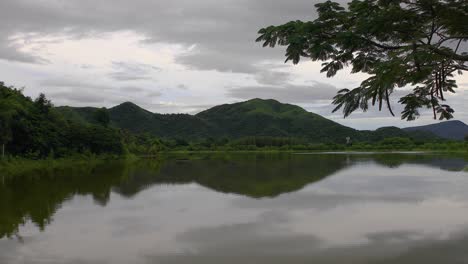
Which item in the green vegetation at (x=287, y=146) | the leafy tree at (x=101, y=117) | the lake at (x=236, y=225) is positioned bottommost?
the lake at (x=236, y=225)

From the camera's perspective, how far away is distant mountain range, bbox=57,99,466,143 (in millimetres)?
153000

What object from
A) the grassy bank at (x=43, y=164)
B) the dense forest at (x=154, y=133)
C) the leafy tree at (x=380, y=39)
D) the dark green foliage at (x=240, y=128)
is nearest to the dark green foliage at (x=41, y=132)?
the dense forest at (x=154, y=133)

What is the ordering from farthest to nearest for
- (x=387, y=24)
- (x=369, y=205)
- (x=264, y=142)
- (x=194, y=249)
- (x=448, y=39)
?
(x=264, y=142) < (x=369, y=205) < (x=194, y=249) < (x=448, y=39) < (x=387, y=24)

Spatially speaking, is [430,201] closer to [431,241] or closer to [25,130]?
[431,241]

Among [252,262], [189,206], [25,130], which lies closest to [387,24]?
[252,262]

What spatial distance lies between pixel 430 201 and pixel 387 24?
12373mm

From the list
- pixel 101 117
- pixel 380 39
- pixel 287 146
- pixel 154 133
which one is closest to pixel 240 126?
pixel 154 133

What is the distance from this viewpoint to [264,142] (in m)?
130

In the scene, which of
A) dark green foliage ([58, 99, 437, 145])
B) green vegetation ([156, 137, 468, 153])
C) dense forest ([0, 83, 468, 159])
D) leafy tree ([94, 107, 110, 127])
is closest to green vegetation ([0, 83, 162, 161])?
dense forest ([0, 83, 468, 159])

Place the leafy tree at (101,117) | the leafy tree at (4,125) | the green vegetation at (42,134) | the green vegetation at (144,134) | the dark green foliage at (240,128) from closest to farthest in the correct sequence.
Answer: the leafy tree at (4,125)
the green vegetation at (42,134)
the green vegetation at (144,134)
the leafy tree at (101,117)
the dark green foliage at (240,128)

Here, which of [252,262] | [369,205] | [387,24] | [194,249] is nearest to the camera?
[387,24]

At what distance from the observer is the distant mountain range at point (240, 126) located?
502 feet

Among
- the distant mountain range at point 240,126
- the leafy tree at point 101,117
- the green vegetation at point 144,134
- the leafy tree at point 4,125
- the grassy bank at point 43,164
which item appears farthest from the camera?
the distant mountain range at point 240,126

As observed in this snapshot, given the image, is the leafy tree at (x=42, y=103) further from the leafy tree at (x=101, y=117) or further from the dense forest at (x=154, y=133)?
the leafy tree at (x=101, y=117)
